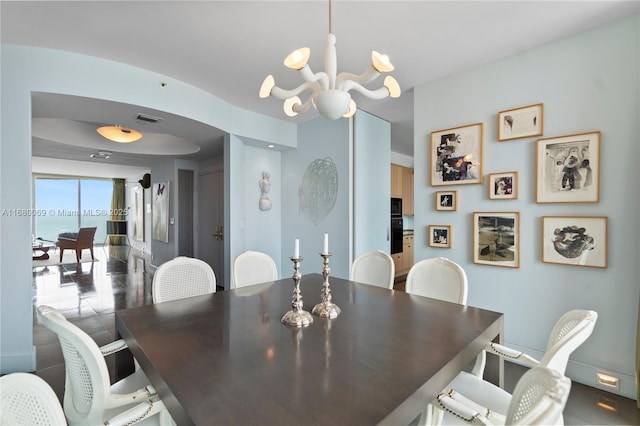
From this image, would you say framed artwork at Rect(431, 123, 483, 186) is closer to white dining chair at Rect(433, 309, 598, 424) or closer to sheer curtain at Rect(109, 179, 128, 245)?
white dining chair at Rect(433, 309, 598, 424)

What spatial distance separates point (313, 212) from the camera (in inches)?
167

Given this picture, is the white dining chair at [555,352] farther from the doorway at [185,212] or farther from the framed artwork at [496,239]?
the doorway at [185,212]

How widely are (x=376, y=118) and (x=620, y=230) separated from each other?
2923 mm

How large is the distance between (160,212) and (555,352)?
6960 mm

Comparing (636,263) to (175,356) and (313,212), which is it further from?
(313,212)

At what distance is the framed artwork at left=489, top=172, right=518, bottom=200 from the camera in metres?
2.53

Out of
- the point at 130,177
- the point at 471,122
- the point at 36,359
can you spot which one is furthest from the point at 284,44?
the point at 130,177

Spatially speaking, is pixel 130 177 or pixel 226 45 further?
pixel 130 177

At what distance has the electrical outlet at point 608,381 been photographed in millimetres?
2100

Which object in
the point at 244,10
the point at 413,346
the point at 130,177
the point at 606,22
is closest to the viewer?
the point at 413,346

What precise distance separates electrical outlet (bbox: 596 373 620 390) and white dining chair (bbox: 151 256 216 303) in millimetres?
2932

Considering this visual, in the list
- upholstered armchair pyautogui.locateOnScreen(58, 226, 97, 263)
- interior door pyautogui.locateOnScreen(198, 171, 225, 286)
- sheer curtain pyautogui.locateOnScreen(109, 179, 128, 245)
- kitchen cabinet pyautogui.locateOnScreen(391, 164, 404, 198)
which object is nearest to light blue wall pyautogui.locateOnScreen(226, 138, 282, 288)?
interior door pyautogui.locateOnScreen(198, 171, 225, 286)

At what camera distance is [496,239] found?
2.65 meters

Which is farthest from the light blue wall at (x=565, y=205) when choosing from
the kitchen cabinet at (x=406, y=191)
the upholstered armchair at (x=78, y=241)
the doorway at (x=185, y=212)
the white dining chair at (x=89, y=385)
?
the upholstered armchair at (x=78, y=241)
